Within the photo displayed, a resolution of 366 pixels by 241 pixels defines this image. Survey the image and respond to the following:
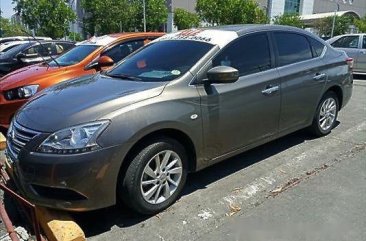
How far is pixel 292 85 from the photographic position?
436 centimetres

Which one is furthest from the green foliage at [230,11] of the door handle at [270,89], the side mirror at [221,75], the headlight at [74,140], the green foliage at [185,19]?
the headlight at [74,140]

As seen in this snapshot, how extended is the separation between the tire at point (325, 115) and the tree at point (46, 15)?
3144 centimetres

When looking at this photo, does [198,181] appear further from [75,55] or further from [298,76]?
[75,55]

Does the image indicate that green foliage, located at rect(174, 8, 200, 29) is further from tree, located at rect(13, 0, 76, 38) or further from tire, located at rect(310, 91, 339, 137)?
tire, located at rect(310, 91, 339, 137)

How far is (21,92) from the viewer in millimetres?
5141

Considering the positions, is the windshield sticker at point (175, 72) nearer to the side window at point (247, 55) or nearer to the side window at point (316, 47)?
the side window at point (247, 55)

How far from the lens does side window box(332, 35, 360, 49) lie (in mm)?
11931

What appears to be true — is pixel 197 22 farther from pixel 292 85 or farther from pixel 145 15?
pixel 292 85

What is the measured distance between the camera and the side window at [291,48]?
4.37 m

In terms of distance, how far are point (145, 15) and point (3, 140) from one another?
34702 millimetres

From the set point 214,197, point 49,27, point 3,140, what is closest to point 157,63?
Result: point 214,197

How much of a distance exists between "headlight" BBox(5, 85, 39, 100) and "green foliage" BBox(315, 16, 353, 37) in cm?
4280

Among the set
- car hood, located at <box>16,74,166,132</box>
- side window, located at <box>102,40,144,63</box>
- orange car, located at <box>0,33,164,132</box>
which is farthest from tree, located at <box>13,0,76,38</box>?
car hood, located at <box>16,74,166,132</box>

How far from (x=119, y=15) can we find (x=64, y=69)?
31.0 meters
